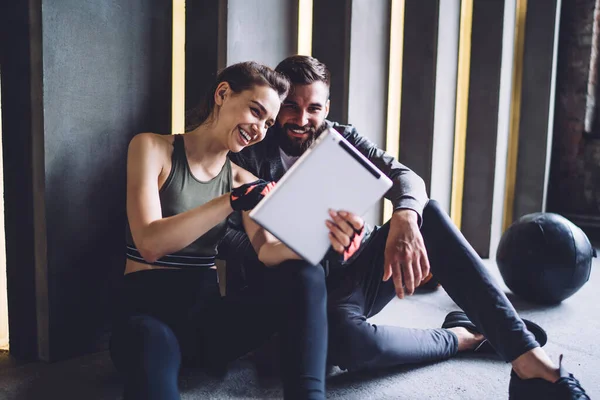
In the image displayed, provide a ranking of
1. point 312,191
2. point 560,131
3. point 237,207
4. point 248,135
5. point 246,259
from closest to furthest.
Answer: point 312,191
point 237,207
point 248,135
point 246,259
point 560,131

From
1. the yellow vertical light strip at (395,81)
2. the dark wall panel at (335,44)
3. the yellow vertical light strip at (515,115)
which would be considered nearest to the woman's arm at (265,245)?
the dark wall panel at (335,44)

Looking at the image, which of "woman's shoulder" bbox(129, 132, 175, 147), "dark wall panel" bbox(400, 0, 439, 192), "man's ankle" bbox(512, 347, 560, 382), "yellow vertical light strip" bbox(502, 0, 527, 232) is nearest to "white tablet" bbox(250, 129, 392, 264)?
"woman's shoulder" bbox(129, 132, 175, 147)

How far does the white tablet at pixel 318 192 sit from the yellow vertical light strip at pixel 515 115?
10.2ft

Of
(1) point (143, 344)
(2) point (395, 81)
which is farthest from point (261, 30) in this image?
(1) point (143, 344)

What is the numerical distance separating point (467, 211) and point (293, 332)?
2645mm

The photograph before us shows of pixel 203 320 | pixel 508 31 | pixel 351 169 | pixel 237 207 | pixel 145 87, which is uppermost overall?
pixel 508 31

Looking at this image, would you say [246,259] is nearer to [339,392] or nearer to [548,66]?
[339,392]

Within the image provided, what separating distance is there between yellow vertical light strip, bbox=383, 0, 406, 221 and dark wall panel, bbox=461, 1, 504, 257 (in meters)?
0.63

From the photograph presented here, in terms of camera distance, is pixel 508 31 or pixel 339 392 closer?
pixel 339 392

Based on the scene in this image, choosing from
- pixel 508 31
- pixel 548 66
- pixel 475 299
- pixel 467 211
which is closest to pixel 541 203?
pixel 467 211

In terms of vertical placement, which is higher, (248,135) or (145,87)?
(145,87)

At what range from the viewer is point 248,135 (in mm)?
1620

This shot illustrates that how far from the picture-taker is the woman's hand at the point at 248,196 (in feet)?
4.50

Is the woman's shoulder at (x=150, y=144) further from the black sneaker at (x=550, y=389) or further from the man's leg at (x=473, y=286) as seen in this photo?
the black sneaker at (x=550, y=389)
